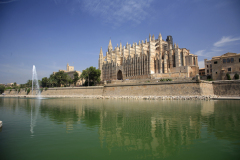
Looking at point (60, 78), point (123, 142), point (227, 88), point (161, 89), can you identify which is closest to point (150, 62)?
point (161, 89)

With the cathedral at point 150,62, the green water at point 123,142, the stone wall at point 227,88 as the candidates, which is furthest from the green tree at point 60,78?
the green water at point 123,142

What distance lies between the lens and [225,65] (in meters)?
38.2

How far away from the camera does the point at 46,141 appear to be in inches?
303

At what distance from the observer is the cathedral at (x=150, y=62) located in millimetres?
47031

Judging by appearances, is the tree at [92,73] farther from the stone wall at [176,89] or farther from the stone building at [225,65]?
the stone building at [225,65]

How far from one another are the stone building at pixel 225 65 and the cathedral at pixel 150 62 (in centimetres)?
677

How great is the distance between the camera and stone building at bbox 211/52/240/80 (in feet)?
121

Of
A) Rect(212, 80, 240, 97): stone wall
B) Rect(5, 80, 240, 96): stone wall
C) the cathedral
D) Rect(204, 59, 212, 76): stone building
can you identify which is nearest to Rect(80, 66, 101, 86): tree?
the cathedral

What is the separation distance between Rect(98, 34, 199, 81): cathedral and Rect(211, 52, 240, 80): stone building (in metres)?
6.77

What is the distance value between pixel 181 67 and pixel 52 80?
48.3 m

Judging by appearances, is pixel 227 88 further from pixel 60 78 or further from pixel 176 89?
Result: pixel 60 78

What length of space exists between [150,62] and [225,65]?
68.3 ft

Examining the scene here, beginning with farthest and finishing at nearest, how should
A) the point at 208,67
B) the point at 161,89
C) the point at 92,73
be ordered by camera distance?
the point at 92,73, the point at 208,67, the point at 161,89

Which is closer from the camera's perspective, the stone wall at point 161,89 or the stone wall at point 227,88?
the stone wall at point 227,88
